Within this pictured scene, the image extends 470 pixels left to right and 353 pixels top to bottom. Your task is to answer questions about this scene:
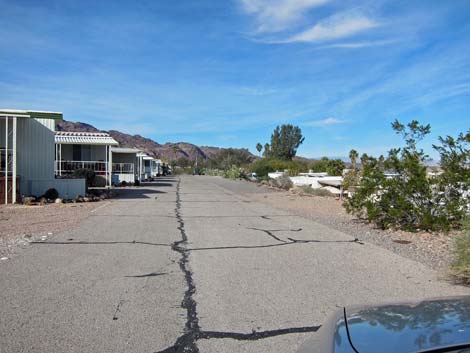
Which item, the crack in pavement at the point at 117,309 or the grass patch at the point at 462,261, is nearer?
the crack in pavement at the point at 117,309

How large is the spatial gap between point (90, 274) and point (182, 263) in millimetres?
1659

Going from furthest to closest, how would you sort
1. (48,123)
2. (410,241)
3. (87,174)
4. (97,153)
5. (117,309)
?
(97,153)
(87,174)
(48,123)
(410,241)
(117,309)

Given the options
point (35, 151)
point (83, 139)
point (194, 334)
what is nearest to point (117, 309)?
point (194, 334)

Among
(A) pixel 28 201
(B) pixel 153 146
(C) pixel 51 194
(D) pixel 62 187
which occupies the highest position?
(B) pixel 153 146

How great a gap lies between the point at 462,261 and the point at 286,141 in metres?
90.7

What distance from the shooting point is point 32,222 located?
14.1 meters

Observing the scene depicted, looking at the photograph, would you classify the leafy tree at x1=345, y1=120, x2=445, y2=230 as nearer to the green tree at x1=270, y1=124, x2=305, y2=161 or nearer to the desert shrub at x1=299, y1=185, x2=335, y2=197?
the desert shrub at x1=299, y1=185, x2=335, y2=197

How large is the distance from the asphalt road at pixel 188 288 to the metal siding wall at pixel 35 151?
12791 millimetres

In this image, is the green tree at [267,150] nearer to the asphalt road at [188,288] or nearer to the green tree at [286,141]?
the green tree at [286,141]

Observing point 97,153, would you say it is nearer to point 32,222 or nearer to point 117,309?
point 32,222

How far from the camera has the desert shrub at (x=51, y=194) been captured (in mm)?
22391

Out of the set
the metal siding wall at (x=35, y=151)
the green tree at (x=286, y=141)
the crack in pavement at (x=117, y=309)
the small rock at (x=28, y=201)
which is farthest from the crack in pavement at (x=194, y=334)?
the green tree at (x=286, y=141)

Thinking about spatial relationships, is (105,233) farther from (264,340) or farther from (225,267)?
(264,340)

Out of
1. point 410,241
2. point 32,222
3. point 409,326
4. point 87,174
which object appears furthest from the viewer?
point 87,174
